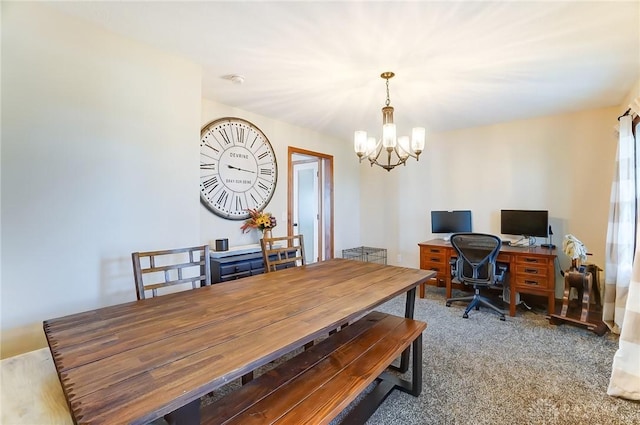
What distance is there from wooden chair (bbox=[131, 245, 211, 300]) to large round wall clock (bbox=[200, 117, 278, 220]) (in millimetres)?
994

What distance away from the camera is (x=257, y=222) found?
3688mm

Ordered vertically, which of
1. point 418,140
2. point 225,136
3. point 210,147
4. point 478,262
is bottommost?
point 478,262

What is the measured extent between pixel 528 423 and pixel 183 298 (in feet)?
6.90

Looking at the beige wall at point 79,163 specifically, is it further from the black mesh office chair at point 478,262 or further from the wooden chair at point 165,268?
the black mesh office chair at point 478,262

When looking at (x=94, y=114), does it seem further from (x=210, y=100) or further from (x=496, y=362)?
(x=496, y=362)

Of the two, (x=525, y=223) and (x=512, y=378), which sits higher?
(x=525, y=223)

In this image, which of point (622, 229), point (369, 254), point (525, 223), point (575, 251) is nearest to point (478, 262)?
point (575, 251)

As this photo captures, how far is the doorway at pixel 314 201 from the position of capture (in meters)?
5.09

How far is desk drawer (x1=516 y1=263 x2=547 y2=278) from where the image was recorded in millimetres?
3324

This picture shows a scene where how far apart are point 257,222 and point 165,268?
1.87 metres

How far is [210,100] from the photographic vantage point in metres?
3.31

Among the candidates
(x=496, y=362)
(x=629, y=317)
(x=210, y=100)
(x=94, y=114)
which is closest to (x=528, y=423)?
(x=496, y=362)

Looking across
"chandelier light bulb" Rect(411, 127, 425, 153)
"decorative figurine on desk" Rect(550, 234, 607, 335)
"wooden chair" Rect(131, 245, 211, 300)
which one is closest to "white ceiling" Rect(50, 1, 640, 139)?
"chandelier light bulb" Rect(411, 127, 425, 153)

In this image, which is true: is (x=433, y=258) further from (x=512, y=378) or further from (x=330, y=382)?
(x=330, y=382)
